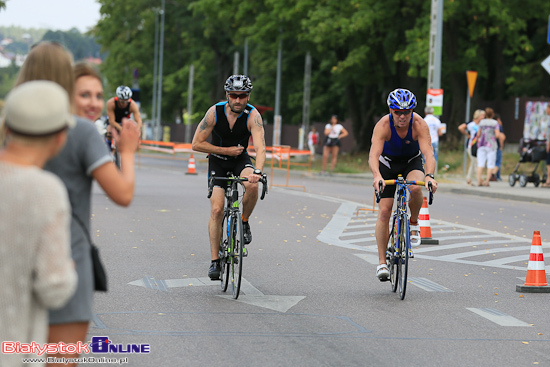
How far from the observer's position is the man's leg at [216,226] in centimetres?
890

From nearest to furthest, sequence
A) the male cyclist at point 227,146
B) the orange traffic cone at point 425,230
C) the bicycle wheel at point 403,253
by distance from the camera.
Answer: the bicycle wheel at point 403,253 → the male cyclist at point 227,146 → the orange traffic cone at point 425,230

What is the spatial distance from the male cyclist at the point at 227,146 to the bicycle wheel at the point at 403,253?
1.36 m

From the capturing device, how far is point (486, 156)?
25.3 m

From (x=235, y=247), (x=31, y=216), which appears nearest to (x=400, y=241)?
(x=235, y=247)

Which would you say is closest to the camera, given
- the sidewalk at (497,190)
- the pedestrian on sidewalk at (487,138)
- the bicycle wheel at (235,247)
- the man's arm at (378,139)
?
the bicycle wheel at (235,247)

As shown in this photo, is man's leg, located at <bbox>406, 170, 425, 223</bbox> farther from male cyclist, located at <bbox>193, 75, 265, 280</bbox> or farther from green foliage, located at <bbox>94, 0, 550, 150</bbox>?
green foliage, located at <bbox>94, 0, 550, 150</bbox>

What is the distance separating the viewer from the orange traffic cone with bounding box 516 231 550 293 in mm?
9188

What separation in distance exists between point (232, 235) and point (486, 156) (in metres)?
17.7

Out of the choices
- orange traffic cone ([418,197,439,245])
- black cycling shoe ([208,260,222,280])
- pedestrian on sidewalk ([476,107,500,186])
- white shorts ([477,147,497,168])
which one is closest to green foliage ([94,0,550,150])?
white shorts ([477,147,497,168])

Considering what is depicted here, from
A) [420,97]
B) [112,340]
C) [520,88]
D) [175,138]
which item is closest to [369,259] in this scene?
[112,340]

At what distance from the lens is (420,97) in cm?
3934

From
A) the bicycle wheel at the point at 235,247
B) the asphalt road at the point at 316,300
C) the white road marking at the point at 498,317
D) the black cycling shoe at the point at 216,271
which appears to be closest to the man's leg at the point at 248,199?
the bicycle wheel at the point at 235,247

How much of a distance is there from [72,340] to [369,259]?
785cm

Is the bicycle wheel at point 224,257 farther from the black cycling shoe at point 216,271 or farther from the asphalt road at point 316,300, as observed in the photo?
the asphalt road at point 316,300
